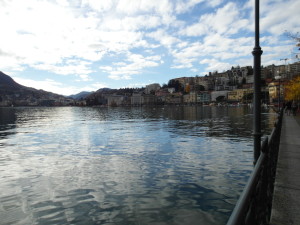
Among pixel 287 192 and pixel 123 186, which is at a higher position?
pixel 287 192

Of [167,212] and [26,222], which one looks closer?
[26,222]

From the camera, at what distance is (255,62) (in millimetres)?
5762

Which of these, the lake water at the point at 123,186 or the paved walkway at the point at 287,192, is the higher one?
the paved walkway at the point at 287,192

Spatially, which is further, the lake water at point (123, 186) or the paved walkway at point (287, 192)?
the lake water at point (123, 186)

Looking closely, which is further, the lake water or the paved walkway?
the lake water

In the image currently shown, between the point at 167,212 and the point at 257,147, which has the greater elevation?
the point at 257,147

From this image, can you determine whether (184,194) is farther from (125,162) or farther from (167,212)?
(125,162)

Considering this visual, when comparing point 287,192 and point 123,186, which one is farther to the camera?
point 123,186

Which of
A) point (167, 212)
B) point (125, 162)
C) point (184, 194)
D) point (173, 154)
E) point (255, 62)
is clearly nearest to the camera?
point (255, 62)

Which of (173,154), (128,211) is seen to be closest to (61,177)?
(128,211)

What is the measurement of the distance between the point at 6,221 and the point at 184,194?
5.28 metres

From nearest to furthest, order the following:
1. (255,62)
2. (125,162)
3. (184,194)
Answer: (255,62), (184,194), (125,162)

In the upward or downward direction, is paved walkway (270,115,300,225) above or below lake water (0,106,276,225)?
above

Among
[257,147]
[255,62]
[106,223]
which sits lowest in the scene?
[106,223]
